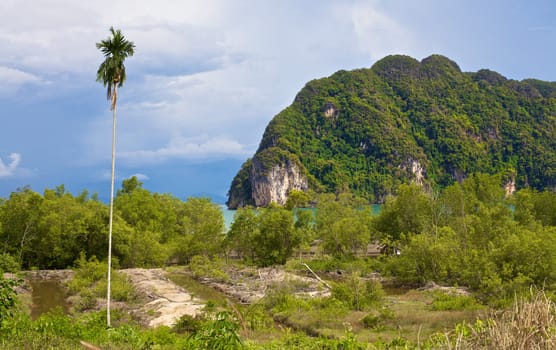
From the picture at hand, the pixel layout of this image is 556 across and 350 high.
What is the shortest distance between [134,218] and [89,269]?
44.9 feet

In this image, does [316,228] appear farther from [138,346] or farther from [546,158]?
[546,158]

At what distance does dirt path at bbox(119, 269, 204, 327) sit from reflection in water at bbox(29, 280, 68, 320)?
13.6 feet

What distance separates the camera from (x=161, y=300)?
23.7 metres

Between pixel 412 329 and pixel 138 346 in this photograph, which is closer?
pixel 138 346

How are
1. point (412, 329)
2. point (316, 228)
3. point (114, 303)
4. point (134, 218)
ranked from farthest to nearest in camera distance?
point (316, 228), point (134, 218), point (114, 303), point (412, 329)

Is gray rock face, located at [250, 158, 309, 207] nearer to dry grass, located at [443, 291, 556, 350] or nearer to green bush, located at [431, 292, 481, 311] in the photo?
green bush, located at [431, 292, 481, 311]

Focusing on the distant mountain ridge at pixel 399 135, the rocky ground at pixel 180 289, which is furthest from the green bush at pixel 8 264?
the distant mountain ridge at pixel 399 135

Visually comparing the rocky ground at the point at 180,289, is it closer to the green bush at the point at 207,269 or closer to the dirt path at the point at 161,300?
the dirt path at the point at 161,300

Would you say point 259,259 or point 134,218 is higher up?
point 134,218

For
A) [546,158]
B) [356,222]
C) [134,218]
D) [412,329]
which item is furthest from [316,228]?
[546,158]

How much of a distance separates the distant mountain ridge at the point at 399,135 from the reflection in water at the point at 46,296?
287ft

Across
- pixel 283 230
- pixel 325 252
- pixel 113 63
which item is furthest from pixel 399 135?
pixel 113 63

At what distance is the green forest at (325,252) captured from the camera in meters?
17.5

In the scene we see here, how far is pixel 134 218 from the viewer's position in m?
43.0
